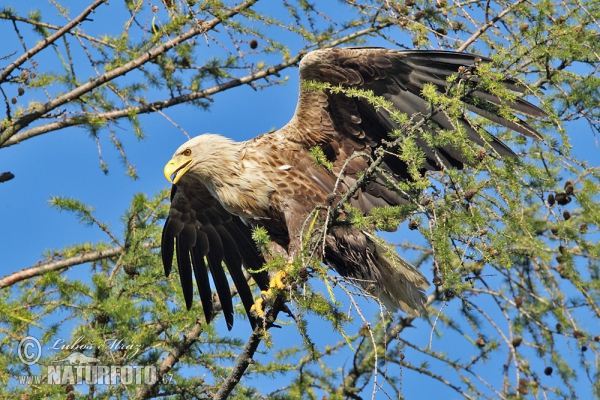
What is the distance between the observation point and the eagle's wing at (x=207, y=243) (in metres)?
6.20

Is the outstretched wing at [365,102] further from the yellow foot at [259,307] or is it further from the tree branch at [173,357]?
the tree branch at [173,357]

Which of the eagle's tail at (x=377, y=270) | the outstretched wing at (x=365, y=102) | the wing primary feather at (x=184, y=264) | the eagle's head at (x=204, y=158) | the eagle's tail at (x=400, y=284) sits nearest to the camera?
the outstretched wing at (x=365, y=102)

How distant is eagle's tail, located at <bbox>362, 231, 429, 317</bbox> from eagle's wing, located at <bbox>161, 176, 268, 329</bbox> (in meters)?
0.94

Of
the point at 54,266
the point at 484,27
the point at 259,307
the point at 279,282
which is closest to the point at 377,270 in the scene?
the point at 259,307

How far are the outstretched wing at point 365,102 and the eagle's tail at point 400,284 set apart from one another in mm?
455

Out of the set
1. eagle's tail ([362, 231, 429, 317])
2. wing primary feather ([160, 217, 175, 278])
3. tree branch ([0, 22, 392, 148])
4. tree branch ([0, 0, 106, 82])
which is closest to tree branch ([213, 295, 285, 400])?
eagle's tail ([362, 231, 429, 317])

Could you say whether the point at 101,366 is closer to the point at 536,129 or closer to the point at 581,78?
the point at 536,129

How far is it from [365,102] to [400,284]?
151 centimetres

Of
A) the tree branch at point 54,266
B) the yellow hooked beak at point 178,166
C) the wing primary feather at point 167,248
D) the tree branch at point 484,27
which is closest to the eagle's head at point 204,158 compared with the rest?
the yellow hooked beak at point 178,166

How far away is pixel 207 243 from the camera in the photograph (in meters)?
6.49

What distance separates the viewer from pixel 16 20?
22.0ft

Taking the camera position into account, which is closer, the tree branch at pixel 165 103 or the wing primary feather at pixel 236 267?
the wing primary feather at pixel 236 267

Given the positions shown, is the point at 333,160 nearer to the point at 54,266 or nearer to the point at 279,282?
the point at 279,282

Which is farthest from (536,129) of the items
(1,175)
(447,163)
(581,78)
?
(1,175)
